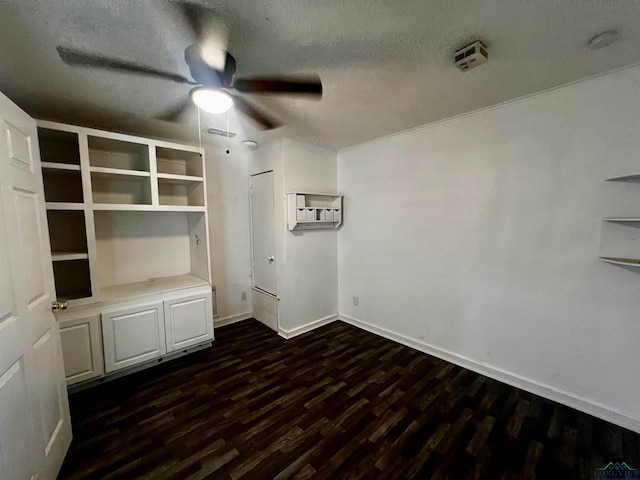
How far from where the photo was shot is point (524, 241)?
2.20m

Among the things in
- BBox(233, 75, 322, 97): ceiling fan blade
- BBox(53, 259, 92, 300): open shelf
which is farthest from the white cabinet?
BBox(233, 75, 322, 97): ceiling fan blade

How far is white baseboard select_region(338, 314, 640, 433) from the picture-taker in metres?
1.85

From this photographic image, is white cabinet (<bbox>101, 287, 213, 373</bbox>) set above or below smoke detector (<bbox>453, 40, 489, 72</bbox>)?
below

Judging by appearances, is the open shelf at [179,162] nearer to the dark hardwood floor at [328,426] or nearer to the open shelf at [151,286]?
the open shelf at [151,286]

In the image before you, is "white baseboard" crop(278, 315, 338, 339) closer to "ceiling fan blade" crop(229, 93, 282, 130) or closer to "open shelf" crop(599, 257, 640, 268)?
"ceiling fan blade" crop(229, 93, 282, 130)

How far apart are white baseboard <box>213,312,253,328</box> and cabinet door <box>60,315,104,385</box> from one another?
140 centimetres

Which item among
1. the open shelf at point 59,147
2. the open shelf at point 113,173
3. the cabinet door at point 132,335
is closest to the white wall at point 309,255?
the cabinet door at point 132,335

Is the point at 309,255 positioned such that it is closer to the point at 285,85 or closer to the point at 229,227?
the point at 229,227

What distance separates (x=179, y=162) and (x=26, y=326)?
234 centimetres

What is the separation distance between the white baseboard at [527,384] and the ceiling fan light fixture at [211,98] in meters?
2.96

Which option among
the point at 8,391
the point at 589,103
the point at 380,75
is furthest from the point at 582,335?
the point at 8,391

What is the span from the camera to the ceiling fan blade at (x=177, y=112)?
2.15 metres

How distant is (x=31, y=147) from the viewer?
1542mm

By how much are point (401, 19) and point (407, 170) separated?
1.78 meters
